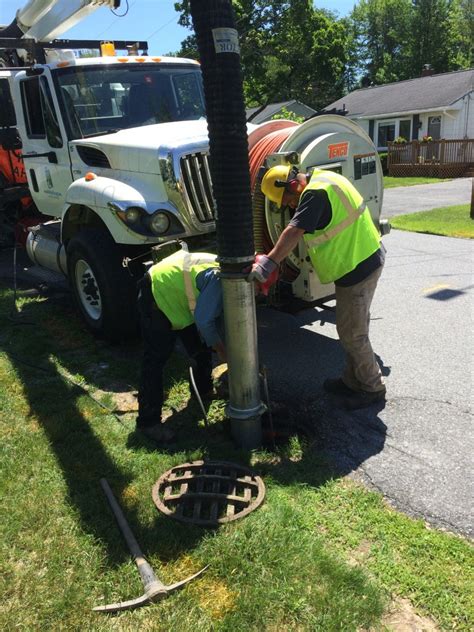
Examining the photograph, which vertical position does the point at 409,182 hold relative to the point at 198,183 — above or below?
below

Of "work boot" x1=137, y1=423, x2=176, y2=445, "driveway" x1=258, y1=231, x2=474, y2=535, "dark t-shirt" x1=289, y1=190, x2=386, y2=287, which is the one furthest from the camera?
"work boot" x1=137, y1=423, x2=176, y2=445

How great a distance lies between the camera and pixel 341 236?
372 cm

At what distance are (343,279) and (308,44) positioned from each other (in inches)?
1790

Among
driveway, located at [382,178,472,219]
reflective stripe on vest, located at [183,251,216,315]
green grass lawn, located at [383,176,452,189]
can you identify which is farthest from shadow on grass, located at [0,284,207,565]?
green grass lawn, located at [383,176,452,189]

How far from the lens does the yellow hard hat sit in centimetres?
396

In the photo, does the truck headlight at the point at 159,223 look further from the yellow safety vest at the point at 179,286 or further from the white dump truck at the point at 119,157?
the yellow safety vest at the point at 179,286

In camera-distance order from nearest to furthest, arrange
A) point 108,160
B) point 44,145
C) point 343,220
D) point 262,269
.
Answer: point 262,269 → point 343,220 → point 108,160 → point 44,145

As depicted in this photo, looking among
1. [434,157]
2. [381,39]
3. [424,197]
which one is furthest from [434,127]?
[381,39]

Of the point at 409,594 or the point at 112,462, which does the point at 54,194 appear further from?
the point at 409,594

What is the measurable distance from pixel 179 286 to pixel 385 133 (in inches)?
1253

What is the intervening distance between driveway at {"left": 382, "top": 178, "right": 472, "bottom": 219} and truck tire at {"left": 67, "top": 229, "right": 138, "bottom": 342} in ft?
28.5

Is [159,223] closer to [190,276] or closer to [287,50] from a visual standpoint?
[190,276]

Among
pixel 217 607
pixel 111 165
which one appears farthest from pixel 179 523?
pixel 111 165

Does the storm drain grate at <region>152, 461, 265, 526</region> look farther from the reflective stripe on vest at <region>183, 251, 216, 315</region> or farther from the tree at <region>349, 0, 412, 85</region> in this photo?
the tree at <region>349, 0, 412, 85</region>
